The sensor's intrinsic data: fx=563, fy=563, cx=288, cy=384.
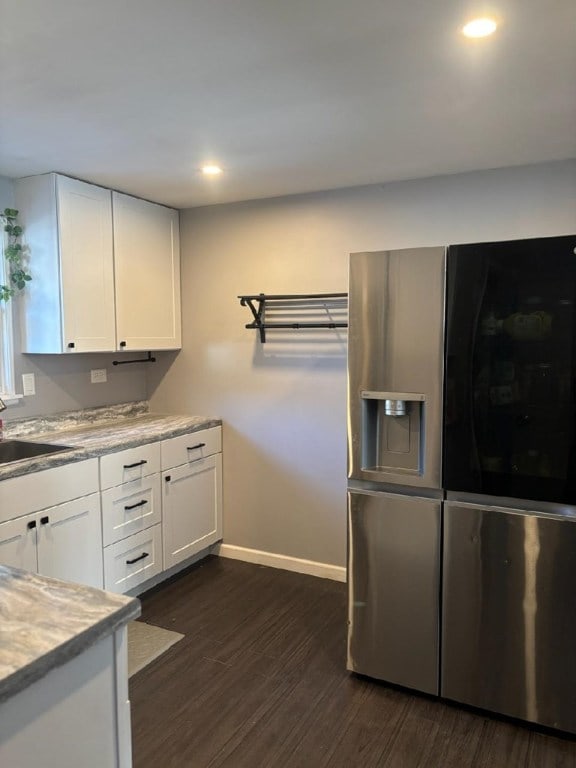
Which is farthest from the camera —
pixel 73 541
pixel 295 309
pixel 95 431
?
pixel 295 309

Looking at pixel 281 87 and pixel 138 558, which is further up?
pixel 281 87

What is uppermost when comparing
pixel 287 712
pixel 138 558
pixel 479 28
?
pixel 479 28

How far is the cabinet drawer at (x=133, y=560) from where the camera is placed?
2.88 metres

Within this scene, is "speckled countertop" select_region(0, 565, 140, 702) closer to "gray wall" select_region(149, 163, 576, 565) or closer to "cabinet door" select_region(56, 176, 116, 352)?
"cabinet door" select_region(56, 176, 116, 352)

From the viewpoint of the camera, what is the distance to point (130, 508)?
2988 millimetres

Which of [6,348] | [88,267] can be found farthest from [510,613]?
[6,348]

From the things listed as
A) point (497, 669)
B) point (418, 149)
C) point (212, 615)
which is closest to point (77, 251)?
point (418, 149)

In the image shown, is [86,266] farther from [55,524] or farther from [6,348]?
[55,524]

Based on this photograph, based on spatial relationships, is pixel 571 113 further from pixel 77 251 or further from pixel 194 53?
pixel 77 251

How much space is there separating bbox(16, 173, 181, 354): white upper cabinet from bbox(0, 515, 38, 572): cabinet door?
955 mm

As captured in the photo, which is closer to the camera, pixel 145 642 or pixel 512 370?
pixel 512 370

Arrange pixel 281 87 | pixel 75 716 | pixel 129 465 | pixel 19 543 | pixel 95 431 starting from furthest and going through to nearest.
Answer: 1. pixel 95 431
2. pixel 129 465
3. pixel 19 543
4. pixel 281 87
5. pixel 75 716

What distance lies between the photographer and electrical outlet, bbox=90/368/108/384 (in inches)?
138

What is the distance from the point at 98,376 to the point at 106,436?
633 mm
